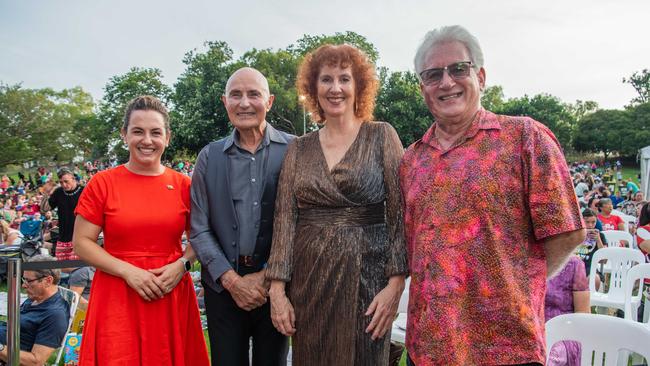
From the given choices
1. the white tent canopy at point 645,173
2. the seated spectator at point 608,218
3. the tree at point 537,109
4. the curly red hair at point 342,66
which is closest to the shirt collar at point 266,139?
the curly red hair at point 342,66

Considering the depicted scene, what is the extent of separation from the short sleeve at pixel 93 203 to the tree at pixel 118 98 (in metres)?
45.6

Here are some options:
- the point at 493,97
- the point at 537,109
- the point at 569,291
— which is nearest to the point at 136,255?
the point at 569,291

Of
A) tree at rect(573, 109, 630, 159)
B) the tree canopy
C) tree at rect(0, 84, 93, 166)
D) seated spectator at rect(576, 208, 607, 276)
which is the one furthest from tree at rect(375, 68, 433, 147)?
tree at rect(573, 109, 630, 159)

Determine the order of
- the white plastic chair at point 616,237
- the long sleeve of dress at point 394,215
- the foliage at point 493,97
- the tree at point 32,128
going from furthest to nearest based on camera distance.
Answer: the foliage at point 493,97 → the tree at point 32,128 → the white plastic chair at point 616,237 → the long sleeve of dress at point 394,215

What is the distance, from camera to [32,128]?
41750 mm

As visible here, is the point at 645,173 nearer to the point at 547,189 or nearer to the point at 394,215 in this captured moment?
the point at 394,215

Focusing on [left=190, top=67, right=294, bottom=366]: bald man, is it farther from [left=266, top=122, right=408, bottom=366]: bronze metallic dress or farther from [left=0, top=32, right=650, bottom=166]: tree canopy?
Answer: [left=0, top=32, right=650, bottom=166]: tree canopy

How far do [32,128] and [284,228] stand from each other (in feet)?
156

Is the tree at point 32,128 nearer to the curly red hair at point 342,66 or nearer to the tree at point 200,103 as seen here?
the tree at point 200,103

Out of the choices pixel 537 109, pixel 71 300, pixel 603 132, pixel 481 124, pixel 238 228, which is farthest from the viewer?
pixel 603 132

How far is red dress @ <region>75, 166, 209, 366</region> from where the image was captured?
2.36 metres

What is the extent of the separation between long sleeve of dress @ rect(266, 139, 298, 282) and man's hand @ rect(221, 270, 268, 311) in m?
0.17

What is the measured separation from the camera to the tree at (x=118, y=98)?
46.2 m

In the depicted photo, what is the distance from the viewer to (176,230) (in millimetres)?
2547
